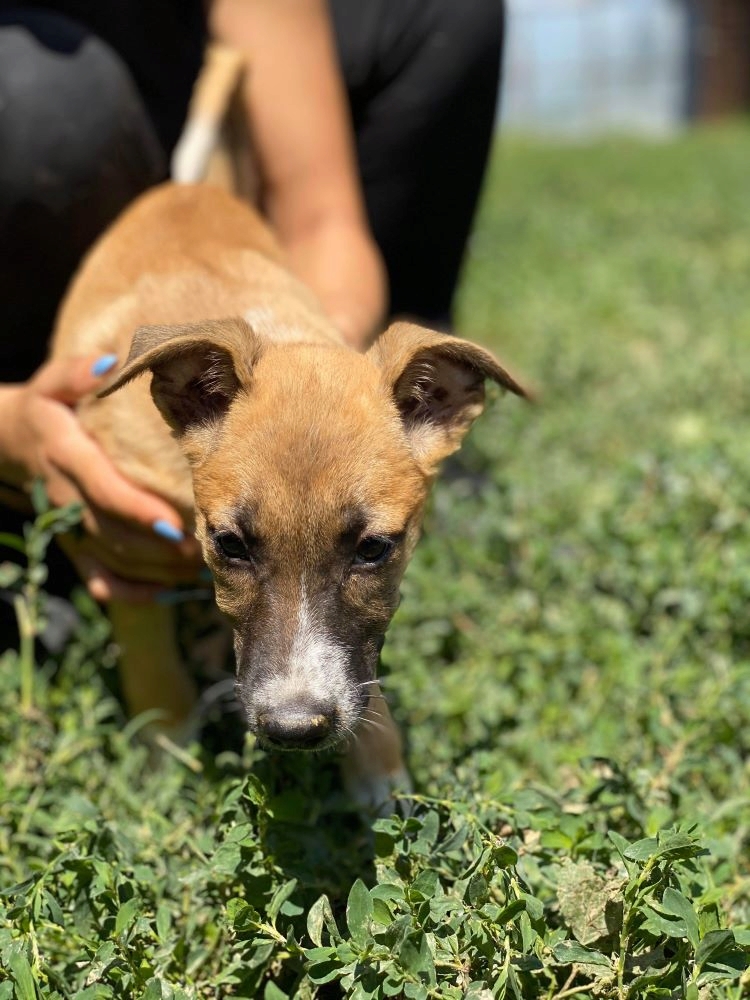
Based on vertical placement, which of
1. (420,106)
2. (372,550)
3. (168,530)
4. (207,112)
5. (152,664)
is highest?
(207,112)

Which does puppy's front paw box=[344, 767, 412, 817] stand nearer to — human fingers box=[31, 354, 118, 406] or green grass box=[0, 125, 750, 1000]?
green grass box=[0, 125, 750, 1000]

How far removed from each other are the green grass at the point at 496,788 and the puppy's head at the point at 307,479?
0.23 m

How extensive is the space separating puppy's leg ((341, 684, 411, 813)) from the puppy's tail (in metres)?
1.96

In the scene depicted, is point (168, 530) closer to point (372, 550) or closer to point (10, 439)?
point (10, 439)

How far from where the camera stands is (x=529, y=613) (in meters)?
3.38

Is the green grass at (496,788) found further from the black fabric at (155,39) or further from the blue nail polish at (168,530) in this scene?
the black fabric at (155,39)

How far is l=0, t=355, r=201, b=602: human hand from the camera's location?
2730mm

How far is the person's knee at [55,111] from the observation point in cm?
319

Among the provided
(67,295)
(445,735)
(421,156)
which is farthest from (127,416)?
(421,156)

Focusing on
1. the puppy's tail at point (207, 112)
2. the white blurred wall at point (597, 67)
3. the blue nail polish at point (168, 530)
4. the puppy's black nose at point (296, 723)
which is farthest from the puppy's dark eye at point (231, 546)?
the white blurred wall at point (597, 67)

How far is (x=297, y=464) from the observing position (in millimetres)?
2102

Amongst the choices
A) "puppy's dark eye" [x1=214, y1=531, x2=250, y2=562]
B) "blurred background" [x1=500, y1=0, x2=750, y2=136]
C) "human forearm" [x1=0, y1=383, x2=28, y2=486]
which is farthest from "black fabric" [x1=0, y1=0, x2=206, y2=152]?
"blurred background" [x1=500, y1=0, x2=750, y2=136]

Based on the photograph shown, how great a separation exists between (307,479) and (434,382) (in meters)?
0.46

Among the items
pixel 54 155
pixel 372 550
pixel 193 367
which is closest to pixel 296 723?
pixel 372 550
